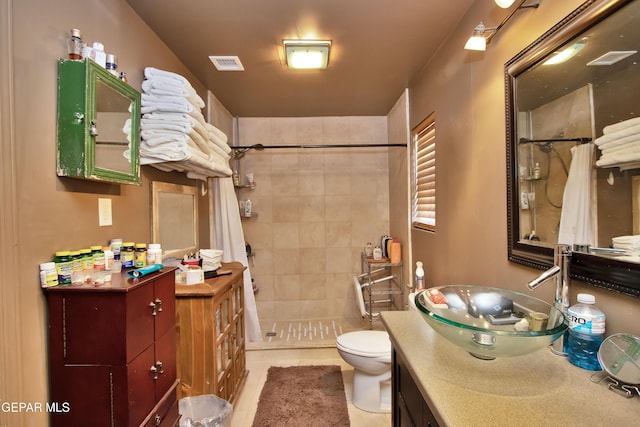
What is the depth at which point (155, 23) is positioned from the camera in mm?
1801

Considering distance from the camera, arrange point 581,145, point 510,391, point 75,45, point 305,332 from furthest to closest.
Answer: point 305,332 < point 75,45 < point 581,145 < point 510,391

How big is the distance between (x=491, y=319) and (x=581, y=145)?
0.68 meters

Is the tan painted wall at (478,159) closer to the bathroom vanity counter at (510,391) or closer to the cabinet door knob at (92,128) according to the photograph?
the bathroom vanity counter at (510,391)

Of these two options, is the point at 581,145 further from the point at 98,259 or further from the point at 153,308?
the point at 98,259

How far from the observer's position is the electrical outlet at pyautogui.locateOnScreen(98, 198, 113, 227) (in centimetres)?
139

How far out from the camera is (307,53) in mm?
2115

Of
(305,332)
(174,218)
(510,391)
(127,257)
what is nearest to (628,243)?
(510,391)

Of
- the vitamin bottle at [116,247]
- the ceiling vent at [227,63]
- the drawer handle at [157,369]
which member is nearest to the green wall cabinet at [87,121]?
the vitamin bottle at [116,247]

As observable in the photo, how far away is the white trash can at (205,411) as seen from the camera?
1.64 metres

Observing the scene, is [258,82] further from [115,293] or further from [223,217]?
[115,293]

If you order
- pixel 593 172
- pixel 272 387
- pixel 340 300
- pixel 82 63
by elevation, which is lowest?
pixel 272 387

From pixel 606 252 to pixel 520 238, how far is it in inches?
15.2

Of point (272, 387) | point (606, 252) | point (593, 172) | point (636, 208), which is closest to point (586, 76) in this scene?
point (593, 172)

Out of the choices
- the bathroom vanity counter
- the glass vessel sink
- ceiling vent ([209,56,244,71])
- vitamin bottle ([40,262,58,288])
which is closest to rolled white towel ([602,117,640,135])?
the glass vessel sink
